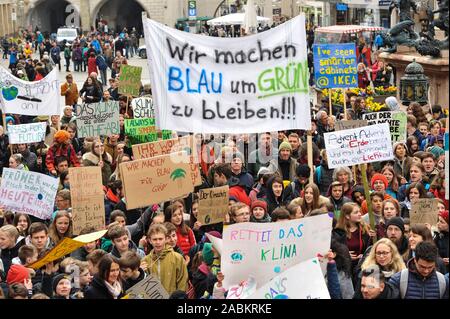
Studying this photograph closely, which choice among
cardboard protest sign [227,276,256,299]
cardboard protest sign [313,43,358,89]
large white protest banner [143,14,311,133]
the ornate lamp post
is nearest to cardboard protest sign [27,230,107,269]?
cardboard protest sign [227,276,256,299]

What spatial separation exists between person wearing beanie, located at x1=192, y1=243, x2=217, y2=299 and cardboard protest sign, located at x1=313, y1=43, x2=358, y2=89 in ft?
21.6

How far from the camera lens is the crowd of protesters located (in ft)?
24.7

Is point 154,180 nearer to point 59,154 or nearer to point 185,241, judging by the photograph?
point 185,241

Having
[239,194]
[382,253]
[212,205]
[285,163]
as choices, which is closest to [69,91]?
[285,163]

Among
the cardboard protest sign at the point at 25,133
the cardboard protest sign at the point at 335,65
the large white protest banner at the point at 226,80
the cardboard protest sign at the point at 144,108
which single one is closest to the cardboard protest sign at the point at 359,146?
the large white protest banner at the point at 226,80

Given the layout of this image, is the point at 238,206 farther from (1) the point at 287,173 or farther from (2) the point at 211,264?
(1) the point at 287,173

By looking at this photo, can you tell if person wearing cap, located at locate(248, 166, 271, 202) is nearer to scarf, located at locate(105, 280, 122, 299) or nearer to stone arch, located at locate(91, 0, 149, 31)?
scarf, located at locate(105, 280, 122, 299)

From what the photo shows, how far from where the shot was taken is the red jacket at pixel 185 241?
9320 millimetres

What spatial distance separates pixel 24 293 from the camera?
7215 mm

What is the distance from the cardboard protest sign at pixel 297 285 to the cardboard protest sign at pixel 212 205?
119 inches

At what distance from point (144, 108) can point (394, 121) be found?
149 inches

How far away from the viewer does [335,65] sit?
48.3ft

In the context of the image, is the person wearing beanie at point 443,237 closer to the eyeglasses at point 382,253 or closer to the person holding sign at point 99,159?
the eyeglasses at point 382,253

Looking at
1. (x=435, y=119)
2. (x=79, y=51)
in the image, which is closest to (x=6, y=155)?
(x=435, y=119)
